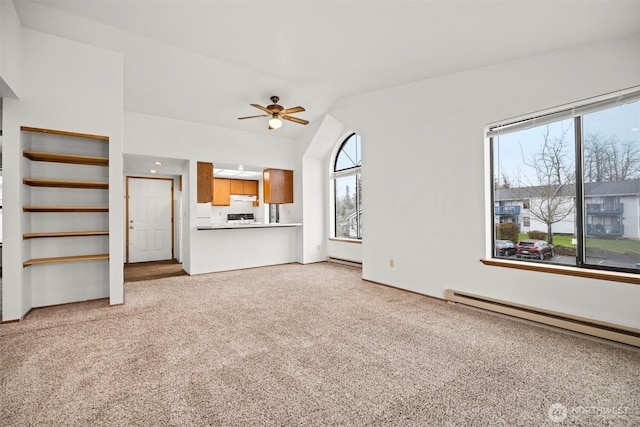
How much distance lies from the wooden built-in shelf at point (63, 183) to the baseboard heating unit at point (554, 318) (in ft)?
14.7

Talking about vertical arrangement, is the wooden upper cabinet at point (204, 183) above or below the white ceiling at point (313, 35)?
below

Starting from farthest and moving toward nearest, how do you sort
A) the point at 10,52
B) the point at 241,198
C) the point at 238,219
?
1. the point at 241,198
2. the point at 238,219
3. the point at 10,52

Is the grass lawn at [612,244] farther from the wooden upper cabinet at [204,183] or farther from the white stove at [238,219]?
the white stove at [238,219]

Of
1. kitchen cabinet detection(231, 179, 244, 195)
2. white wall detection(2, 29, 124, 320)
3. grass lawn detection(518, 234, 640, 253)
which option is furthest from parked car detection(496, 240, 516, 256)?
kitchen cabinet detection(231, 179, 244, 195)

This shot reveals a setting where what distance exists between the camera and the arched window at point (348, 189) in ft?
19.2

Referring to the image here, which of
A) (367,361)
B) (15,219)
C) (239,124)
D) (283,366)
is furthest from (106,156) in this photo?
(367,361)

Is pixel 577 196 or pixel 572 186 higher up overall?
pixel 572 186

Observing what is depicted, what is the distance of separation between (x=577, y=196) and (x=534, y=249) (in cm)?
67

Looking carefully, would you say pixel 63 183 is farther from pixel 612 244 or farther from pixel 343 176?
pixel 612 244

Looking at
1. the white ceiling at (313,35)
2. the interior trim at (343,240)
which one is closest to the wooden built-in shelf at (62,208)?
the white ceiling at (313,35)

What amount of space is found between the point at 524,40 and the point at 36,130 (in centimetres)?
500

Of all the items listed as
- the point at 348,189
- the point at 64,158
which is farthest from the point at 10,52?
the point at 348,189

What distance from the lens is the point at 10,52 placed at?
264 centimetres

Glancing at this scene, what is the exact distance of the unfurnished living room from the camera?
1762mm
